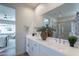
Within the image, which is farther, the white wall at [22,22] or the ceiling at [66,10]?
the white wall at [22,22]

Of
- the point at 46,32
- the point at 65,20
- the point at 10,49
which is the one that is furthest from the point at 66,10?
the point at 10,49

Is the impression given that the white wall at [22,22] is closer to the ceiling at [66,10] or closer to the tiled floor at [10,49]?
the tiled floor at [10,49]

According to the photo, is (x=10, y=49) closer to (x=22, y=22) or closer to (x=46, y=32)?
(x=22, y=22)

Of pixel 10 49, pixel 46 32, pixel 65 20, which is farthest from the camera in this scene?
pixel 46 32

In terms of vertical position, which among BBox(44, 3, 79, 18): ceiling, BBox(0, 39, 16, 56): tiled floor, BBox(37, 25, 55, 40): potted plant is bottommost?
BBox(0, 39, 16, 56): tiled floor

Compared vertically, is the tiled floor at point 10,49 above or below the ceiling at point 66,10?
below

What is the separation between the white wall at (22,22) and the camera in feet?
8.55

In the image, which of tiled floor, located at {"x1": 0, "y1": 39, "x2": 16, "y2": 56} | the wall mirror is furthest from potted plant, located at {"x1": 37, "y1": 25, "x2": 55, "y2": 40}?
tiled floor, located at {"x1": 0, "y1": 39, "x2": 16, "y2": 56}

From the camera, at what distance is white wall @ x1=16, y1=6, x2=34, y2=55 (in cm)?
261

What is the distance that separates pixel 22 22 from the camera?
9.16 feet

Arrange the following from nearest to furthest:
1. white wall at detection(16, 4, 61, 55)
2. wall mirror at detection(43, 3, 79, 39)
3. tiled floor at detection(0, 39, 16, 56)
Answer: wall mirror at detection(43, 3, 79, 39) < tiled floor at detection(0, 39, 16, 56) < white wall at detection(16, 4, 61, 55)

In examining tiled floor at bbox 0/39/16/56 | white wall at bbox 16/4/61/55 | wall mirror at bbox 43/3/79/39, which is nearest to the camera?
wall mirror at bbox 43/3/79/39

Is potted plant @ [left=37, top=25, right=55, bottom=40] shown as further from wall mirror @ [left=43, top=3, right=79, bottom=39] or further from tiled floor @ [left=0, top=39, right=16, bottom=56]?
tiled floor @ [left=0, top=39, right=16, bottom=56]

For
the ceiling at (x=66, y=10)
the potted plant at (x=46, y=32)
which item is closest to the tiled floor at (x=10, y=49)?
the potted plant at (x=46, y=32)
